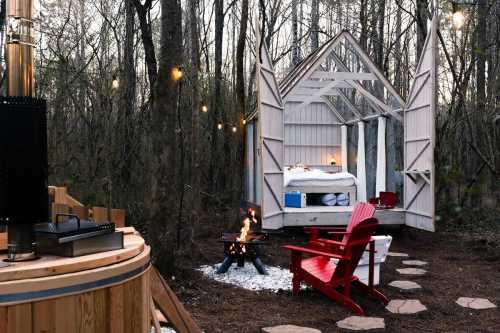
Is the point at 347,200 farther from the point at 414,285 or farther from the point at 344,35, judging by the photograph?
the point at 414,285

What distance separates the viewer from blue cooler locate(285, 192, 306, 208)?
10281 millimetres

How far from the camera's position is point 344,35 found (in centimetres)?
1005

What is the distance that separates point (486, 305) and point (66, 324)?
4.93m

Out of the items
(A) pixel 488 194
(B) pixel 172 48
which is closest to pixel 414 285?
(B) pixel 172 48

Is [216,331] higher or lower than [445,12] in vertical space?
lower

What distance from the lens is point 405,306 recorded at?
5500 mm

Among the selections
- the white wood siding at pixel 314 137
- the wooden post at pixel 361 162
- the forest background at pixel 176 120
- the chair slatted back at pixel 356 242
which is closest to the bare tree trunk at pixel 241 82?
the forest background at pixel 176 120

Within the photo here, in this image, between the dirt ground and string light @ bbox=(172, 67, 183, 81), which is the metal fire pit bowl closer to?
the dirt ground

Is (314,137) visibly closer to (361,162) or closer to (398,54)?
(361,162)

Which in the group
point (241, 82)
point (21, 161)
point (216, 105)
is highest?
point (241, 82)

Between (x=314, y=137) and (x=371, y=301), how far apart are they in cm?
849

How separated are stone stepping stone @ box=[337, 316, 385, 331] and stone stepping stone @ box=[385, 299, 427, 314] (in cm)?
47

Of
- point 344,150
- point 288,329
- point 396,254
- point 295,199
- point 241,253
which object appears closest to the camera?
point 288,329

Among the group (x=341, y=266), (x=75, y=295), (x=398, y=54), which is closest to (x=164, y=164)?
(x=341, y=266)
